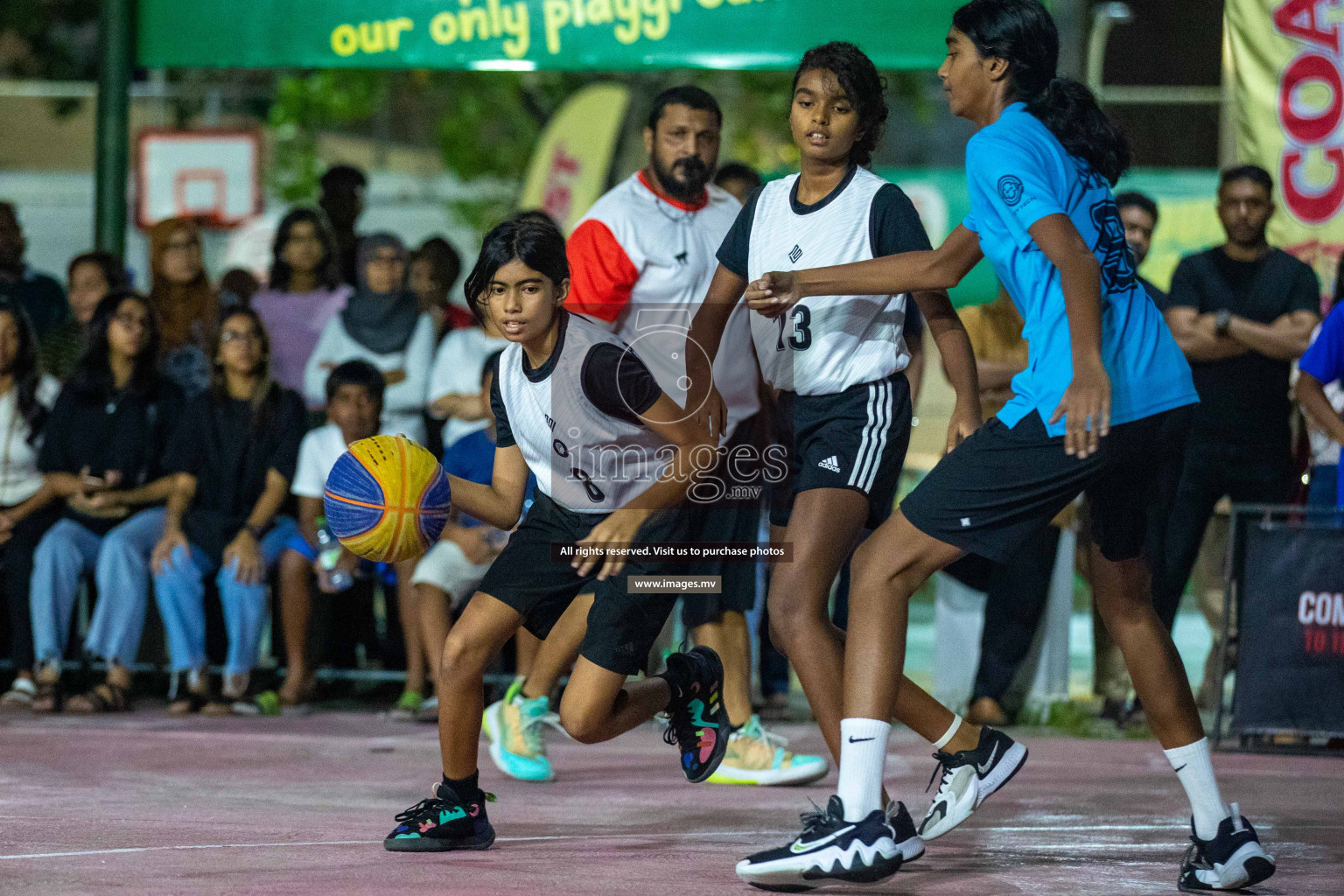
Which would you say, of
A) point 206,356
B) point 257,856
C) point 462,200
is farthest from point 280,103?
point 257,856

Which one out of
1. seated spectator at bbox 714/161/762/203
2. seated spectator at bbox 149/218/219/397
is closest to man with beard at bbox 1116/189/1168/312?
seated spectator at bbox 714/161/762/203

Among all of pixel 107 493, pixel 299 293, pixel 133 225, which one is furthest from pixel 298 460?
pixel 133 225

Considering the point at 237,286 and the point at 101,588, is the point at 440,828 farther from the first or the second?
the point at 237,286

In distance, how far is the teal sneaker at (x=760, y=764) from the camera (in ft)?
20.9

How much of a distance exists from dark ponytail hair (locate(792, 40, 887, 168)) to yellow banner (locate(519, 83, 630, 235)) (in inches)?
484

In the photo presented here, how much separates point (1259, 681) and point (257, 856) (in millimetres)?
4569

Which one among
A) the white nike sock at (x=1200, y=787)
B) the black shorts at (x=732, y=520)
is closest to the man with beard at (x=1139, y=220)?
the black shorts at (x=732, y=520)

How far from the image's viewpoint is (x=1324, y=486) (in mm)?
8023

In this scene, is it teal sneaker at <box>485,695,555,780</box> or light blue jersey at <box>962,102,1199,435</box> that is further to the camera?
teal sneaker at <box>485,695,555,780</box>

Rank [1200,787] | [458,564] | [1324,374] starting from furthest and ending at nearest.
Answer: [458,564]
[1324,374]
[1200,787]

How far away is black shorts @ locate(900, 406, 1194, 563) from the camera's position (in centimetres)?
435

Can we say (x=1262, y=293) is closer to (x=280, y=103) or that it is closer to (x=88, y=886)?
(x=88, y=886)

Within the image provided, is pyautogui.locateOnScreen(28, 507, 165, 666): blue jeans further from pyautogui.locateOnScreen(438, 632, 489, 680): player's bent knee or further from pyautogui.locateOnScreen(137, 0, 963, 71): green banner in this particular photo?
pyautogui.locateOnScreen(438, 632, 489, 680): player's bent knee

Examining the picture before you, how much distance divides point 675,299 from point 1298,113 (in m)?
3.96
